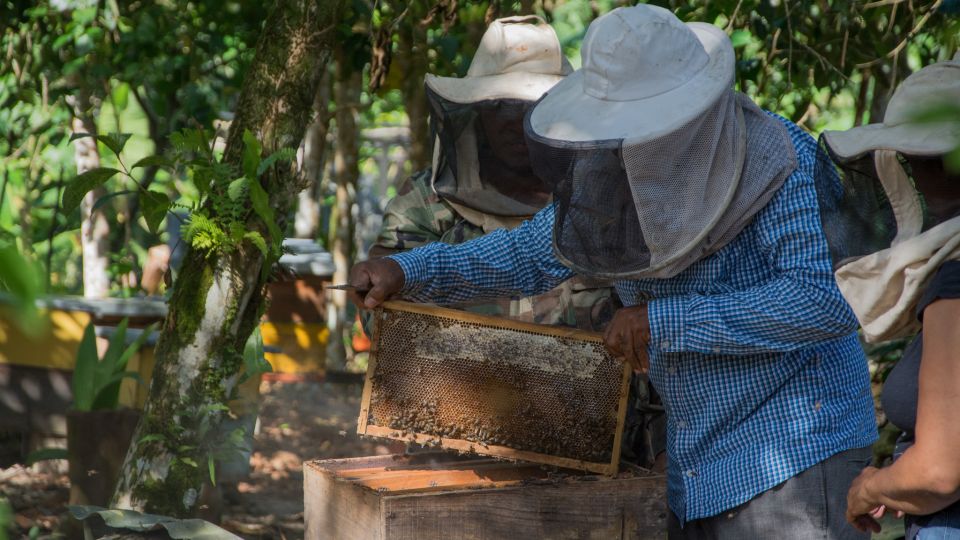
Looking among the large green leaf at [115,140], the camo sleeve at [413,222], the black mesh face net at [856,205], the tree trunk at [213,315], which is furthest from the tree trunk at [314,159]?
the black mesh face net at [856,205]

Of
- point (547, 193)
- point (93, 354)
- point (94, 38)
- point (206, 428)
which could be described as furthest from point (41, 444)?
point (547, 193)

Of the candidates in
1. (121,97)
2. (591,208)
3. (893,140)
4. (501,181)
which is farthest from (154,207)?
(121,97)

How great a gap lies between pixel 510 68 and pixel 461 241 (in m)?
0.54

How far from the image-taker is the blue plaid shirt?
75.6 inches

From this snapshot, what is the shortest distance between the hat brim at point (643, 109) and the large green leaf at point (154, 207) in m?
1.28

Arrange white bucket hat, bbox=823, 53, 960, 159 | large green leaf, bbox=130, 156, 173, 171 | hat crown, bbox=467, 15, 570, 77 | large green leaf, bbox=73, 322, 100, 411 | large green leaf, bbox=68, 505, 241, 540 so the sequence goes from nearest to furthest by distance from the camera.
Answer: white bucket hat, bbox=823, 53, 960, 159, large green leaf, bbox=68, 505, 241, 540, large green leaf, bbox=130, 156, 173, 171, hat crown, bbox=467, 15, 570, 77, large green leaf, bbox=73, 322, 100, 411

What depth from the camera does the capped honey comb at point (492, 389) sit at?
254 centimetres

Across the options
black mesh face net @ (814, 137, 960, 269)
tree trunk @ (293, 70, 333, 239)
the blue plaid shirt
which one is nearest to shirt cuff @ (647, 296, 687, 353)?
the blue plaid shirt

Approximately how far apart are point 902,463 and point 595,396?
1.07 meters

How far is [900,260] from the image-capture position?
5.26ft

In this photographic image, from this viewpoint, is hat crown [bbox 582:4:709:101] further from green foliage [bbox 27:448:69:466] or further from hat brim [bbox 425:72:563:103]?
green foliage [bbox 27:448:69:466]

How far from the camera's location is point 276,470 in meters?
5.77

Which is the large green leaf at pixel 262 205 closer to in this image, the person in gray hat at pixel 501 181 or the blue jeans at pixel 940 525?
the person in gray hat at pixel 501 181

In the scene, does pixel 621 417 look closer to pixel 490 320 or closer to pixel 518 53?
pixel 490 320
